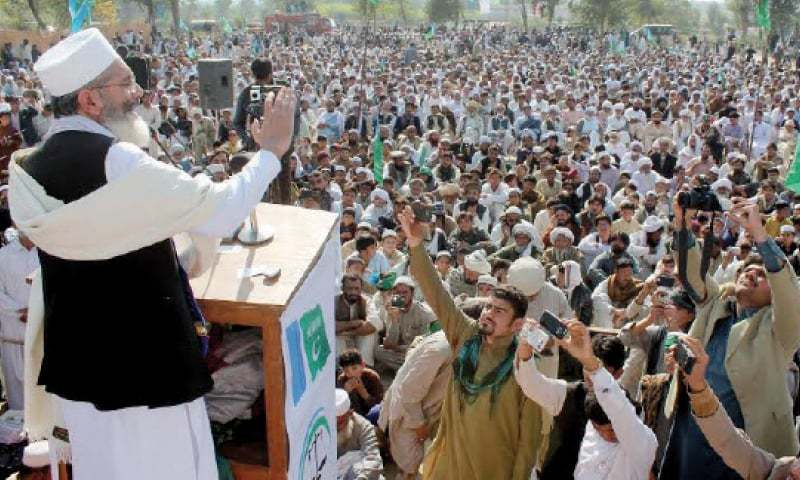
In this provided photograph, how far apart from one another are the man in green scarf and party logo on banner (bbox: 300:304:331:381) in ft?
2.91

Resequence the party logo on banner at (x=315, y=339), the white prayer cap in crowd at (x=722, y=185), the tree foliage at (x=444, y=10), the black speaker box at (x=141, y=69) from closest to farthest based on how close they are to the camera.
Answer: the party logo on banner at (x=315, y=339)
the black speaker box at (x=141, y=69)
the white prayer cap in crowd at (x=722, y=185)
the tree foliage at (x=444, y=10)

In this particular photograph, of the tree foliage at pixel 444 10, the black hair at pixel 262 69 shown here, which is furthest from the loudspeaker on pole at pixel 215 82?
the tree foliage at pixel 444 10

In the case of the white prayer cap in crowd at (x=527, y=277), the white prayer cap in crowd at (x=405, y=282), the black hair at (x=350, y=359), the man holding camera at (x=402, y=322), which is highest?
the white prayer cap in crowd at (x=527, y=277)

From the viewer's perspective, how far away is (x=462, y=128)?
15.0 meters

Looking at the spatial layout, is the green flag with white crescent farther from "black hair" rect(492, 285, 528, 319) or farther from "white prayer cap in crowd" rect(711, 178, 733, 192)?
"white prayer cap in crowd" rect(711, 178, 733, 192)

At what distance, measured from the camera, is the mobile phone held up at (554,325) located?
2566 mm

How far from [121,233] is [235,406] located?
59 centimetres

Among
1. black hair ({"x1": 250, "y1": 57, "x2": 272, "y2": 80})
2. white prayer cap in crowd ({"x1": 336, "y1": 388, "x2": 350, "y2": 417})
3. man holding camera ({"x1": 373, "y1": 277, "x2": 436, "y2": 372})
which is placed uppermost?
black hair ({"x1": 250, "y1": 57, "x2": 272, "y2": 80})

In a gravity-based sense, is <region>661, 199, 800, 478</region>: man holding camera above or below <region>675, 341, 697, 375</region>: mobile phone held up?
below

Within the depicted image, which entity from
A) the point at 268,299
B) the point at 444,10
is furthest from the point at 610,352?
the point at 444,10

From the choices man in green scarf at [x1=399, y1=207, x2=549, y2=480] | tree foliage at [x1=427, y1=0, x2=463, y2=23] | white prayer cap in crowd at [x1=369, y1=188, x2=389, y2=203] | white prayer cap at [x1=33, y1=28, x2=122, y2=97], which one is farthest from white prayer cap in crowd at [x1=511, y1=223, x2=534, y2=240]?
tree foliage at [x1=427, y1=0, x2=463, y2=23]

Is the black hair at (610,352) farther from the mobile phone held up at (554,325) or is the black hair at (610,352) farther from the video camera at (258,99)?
the video camera at (258,99)

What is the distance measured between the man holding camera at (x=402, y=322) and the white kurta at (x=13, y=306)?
2.24 metres

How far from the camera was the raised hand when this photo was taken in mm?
1924
